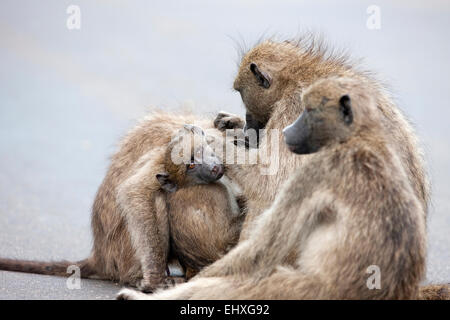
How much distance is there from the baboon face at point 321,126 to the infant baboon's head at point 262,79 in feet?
4.61

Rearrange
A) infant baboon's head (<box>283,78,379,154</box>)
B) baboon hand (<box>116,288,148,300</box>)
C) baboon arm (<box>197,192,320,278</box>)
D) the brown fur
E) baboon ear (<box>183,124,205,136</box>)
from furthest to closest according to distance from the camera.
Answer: baboon ear (<box>183,124,205,136</box>), the brown fur, baboon hand (<box>116,288,148,300</box>), infant baboon's head (<box>283,78,379,154</box>), baboon arm (<box>197,192,320,278</box>)

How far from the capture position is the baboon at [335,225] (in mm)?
4391

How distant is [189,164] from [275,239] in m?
1.48

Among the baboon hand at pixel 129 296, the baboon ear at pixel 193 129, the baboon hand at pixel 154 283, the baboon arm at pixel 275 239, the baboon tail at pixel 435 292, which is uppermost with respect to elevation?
the baboon ear at pixel 193 129

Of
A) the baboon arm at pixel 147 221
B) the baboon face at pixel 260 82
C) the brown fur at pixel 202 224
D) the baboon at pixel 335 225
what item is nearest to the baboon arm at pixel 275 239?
the baboon at pixel 335 225

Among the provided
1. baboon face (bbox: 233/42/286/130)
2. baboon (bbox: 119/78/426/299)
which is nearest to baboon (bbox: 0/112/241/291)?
baboon face (bbox: 233/42/286/130)

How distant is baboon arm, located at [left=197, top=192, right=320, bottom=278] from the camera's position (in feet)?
15.2

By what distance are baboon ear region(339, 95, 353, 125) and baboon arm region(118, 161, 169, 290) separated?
6.15 ft

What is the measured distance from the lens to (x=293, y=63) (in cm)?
632

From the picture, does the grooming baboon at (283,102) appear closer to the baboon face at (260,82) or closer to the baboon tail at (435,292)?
the baboon face at (260,82)

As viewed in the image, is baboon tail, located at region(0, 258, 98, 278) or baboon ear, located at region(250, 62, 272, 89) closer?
baboon ear, located at region(250, 62, 272, 89)

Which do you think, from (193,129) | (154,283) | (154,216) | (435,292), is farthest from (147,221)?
(435,292)

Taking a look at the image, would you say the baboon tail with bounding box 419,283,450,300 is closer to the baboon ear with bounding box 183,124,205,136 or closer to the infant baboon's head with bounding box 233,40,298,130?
the infant baboon's head with bounding box 233,40,298,130
